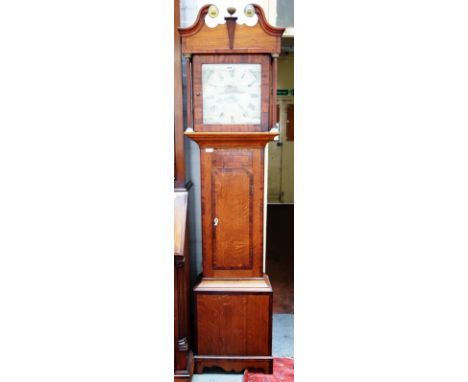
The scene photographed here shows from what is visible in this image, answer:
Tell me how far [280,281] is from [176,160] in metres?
1.51

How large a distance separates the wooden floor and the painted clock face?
143cm

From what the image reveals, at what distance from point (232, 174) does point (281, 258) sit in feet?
5.98

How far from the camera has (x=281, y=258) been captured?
138 inches

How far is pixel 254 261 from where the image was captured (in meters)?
1.90

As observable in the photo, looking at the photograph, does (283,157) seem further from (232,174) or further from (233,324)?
(233,324)

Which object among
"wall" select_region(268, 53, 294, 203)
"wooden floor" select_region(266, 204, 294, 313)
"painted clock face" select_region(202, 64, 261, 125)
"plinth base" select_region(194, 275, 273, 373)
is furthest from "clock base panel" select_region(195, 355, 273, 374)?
"wall" select_region(268, 53, 294, 203)

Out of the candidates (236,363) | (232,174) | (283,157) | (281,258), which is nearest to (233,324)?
(236,363)

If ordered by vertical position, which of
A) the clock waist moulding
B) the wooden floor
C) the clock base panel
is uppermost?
the clock waist moulding

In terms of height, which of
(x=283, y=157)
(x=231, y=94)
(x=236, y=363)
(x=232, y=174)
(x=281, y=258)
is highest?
(x=231, y=94)

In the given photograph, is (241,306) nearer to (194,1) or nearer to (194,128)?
(194,128)

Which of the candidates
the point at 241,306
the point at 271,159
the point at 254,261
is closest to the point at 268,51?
the point at 254,261

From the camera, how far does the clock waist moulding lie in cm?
175

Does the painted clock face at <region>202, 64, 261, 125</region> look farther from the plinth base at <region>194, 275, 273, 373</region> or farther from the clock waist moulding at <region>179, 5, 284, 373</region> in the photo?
the plinth base at <region>194, 275, 273, 373</region>

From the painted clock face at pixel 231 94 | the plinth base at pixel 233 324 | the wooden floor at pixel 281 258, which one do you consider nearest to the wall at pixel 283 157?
the wooden floor at pixel 281 258
